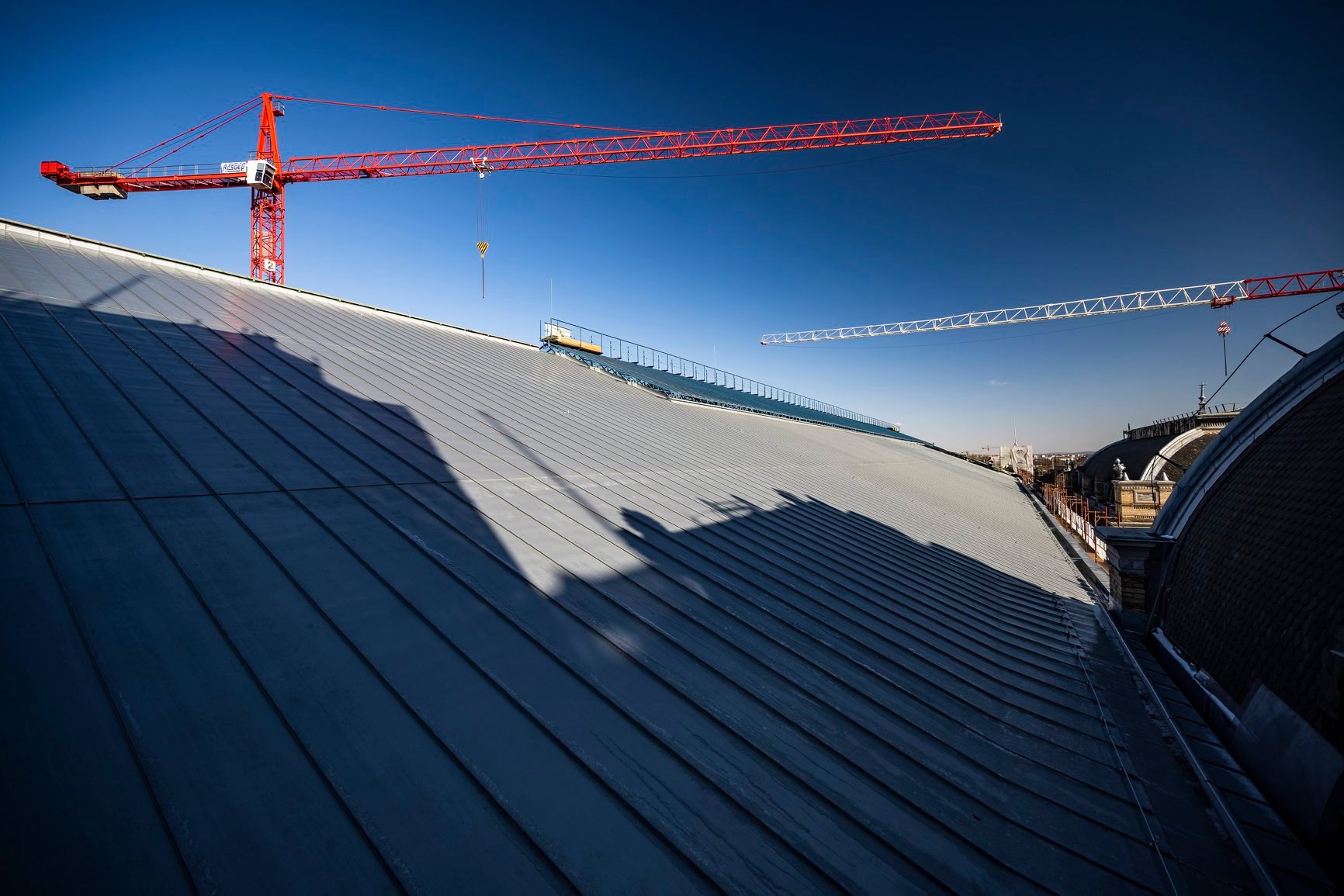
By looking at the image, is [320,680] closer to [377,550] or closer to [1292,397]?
[377,550]

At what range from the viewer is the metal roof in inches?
79.0

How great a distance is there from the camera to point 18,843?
5.29ft

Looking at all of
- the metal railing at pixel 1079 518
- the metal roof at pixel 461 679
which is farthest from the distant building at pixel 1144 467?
the metal roof at pixel 461 679

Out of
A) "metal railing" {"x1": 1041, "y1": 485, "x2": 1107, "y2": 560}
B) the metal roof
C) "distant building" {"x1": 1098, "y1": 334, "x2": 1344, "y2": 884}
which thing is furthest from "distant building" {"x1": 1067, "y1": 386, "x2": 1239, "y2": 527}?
the metal roof

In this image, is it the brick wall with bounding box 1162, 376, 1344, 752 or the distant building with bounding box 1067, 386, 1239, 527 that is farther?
the distant building with bounding box 1067, 386, 1239, 527

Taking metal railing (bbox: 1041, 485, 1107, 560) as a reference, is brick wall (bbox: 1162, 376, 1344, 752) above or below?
above

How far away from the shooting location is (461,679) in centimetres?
289

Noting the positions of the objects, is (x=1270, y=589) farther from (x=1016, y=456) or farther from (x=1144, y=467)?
(x=1016, y=456)

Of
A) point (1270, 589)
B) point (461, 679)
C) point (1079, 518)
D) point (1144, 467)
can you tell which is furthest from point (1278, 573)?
point (1144, 467)

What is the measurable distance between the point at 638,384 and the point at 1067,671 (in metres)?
16.9

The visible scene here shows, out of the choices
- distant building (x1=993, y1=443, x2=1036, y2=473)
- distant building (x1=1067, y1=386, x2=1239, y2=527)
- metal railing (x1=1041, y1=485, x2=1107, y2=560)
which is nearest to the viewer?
metal railing (x1=1041, y1=485, x2=1107, y2=560)

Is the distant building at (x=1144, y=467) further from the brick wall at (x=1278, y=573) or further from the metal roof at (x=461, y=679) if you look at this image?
the metal roof at (x=461, y=679)

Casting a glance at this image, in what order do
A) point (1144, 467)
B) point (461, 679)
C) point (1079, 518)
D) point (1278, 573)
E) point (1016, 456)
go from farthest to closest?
point (1016, 456) < point (1144, 467) < point (1079, 518) < point (1278, 573) < point (461, 679)

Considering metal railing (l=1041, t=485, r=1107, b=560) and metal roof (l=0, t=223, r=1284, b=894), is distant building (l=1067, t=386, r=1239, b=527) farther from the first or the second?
metal roof (l=0, t=223, r=1284, b=894)
